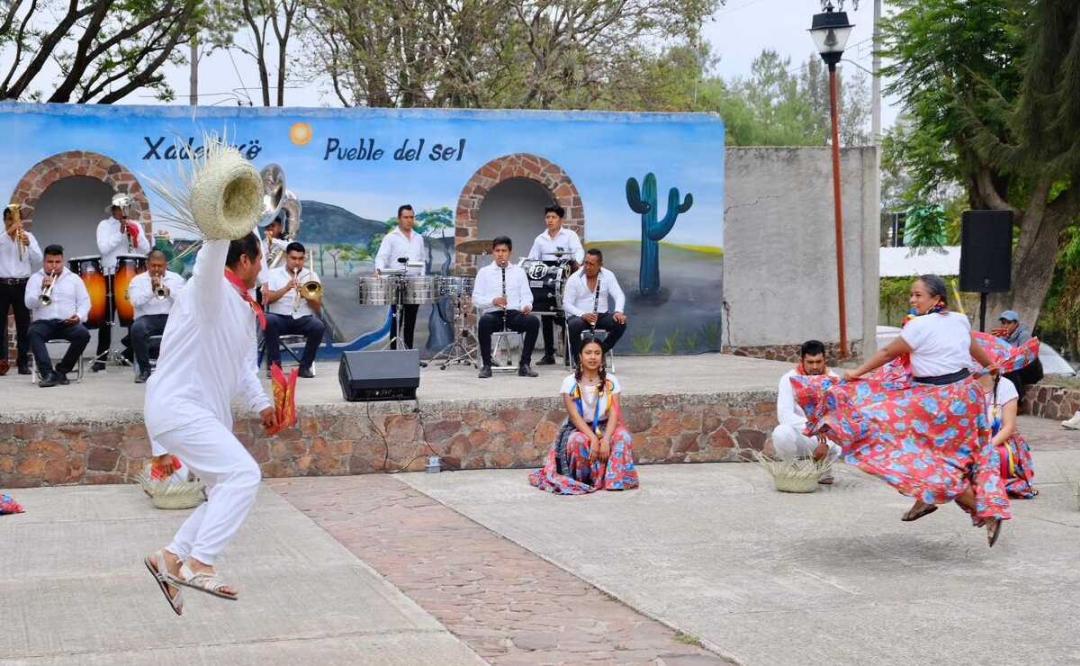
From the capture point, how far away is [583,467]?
1082 cm

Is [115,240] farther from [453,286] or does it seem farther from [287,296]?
[453,286]

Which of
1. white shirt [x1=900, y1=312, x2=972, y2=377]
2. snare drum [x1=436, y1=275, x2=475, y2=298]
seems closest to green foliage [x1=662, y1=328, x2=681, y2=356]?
snare drum [x1=436, y1=275, x2=475, y2=298]

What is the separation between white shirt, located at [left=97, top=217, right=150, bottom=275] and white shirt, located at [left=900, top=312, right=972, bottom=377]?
9.10 meters

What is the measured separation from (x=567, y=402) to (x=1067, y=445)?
250 inches

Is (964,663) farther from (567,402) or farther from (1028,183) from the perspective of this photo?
(1028,183)

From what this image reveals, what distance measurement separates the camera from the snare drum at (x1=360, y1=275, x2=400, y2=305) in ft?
48.9

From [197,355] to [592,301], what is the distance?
8.57 metres

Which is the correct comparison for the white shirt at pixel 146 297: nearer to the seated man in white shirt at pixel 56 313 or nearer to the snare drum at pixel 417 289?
the seated man in white shirt at pixel 56 313

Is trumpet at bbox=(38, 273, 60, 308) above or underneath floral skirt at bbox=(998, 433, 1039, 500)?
above

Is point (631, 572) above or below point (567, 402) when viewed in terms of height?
below

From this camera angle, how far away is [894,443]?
8.15m

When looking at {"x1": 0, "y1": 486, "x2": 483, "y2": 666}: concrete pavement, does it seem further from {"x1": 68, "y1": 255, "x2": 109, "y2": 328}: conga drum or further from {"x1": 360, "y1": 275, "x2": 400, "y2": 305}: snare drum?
{"x1": 360, "y1": 275, "x2": 400, "y2": 305}: snare drum

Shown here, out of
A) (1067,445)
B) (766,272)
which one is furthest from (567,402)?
(766,272)

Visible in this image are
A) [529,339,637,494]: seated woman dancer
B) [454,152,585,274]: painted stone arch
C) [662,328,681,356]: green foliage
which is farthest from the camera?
[662,328,681,356]: green foliage
